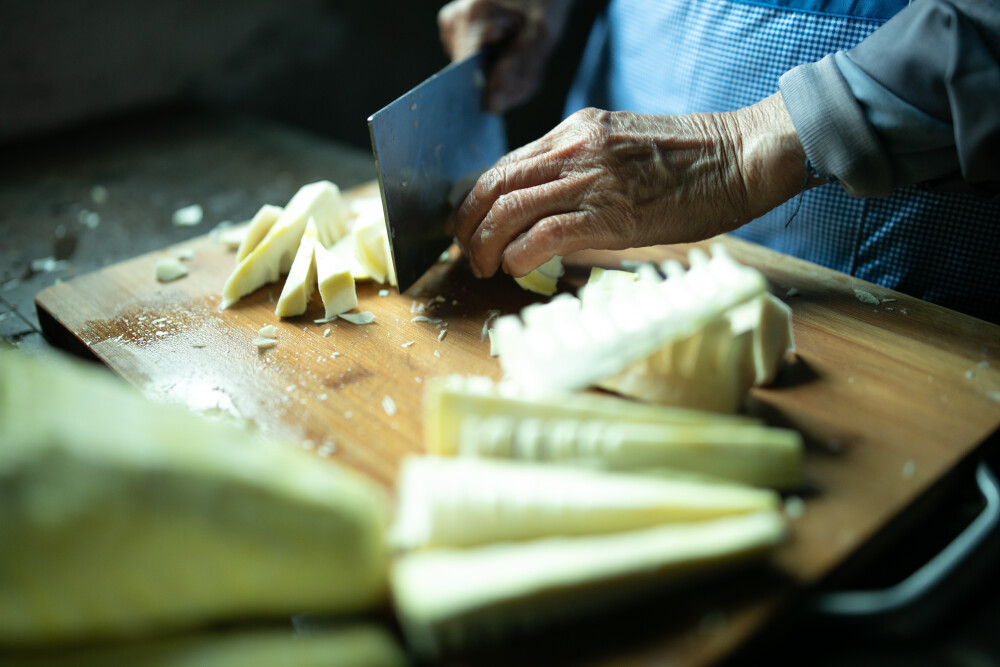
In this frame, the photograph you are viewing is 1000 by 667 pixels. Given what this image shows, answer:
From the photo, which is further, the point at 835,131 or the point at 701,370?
the point at 835,131

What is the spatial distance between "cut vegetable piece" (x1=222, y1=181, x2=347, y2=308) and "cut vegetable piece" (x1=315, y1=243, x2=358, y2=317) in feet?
0.43

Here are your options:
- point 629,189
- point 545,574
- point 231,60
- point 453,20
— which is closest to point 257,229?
point 629,189

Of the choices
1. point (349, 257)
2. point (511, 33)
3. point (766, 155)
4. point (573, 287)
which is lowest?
point (573, 287)

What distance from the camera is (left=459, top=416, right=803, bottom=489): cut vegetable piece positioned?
0.94 m

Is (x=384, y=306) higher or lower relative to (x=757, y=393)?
higher

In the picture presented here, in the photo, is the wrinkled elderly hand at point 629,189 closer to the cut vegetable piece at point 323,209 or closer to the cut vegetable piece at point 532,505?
the cut vegetable piece at point 323,209

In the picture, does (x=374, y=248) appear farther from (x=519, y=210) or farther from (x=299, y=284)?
(x=519, y=210)

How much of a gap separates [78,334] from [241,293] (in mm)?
303

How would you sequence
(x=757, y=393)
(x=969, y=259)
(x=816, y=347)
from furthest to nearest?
1. (x=969, y=259)
2. (x=816, y=347)
3. (x=757, y=393)

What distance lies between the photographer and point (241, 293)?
1521 millimetres

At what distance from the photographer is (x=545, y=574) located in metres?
0.77

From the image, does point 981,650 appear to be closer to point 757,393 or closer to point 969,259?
point 757,393

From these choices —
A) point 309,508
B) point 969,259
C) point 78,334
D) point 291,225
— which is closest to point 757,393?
point 969,259

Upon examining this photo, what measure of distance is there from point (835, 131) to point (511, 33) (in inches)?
42.3
